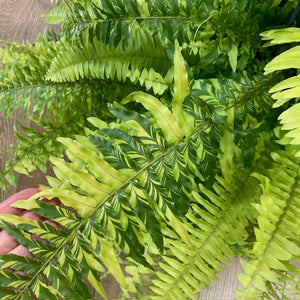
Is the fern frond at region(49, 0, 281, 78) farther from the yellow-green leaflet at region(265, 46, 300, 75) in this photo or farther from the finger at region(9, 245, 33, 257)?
the finger at region(9, 245, 33, 257)

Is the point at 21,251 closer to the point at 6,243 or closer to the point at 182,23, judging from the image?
the point at 6,243

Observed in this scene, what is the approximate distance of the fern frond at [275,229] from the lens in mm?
592

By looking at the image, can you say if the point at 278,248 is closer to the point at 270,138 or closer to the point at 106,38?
the point at 270,138

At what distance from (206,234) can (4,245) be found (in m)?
0.43

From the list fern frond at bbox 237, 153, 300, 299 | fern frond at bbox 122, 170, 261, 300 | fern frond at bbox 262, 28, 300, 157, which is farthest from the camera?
fern frond at bbox 122, 170, 261, 300

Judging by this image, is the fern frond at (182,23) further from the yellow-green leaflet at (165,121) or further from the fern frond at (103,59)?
the yellow-green leaflet at (165,121)

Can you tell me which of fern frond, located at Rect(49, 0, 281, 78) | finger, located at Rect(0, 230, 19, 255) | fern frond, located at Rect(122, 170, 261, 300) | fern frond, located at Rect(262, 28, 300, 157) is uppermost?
fern frond, located at Rect(49, 0, 281, 78)

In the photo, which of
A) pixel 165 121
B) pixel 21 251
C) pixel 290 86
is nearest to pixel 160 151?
pixel 165 121

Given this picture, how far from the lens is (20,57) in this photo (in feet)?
3.11

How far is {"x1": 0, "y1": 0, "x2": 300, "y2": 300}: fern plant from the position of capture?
0.53 m

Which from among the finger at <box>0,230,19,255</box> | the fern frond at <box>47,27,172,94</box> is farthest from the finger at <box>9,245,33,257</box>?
the fern frond at <box>47,27,172,94</box>

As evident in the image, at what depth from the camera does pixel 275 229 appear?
65 cm

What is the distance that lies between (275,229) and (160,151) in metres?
0.27

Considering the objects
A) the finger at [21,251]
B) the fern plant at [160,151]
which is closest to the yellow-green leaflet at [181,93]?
the fern plant at [160,151]
